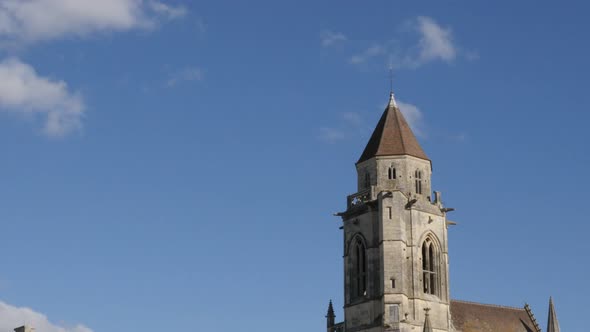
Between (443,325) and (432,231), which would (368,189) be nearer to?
(432,231)

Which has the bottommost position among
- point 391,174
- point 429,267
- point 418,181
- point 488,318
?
point 488,318

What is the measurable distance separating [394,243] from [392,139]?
7969 mm

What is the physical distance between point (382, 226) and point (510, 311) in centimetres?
1249

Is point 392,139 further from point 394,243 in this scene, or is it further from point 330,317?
point 330,317

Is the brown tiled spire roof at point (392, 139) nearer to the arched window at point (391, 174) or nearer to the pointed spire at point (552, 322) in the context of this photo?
the arched window at point (391, 174)

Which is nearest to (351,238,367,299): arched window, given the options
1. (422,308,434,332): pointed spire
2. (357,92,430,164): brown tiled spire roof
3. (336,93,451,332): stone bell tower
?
(336,93,451,332): stone bell tower

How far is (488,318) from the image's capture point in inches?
2916

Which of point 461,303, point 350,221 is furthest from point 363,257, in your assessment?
point 461,303

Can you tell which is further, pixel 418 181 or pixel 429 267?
pixel 418 181

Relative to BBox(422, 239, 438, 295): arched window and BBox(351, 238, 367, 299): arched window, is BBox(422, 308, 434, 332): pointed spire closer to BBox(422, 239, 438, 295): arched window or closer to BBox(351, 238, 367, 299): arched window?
BBox(422, 239, 438, 295): arched window

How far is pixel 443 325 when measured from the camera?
70.4 meters

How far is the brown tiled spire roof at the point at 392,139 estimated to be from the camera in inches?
2899

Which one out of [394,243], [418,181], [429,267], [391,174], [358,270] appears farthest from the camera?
[418,181]

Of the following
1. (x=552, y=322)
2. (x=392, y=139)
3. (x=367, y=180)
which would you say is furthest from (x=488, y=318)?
(x=392, y=139)
